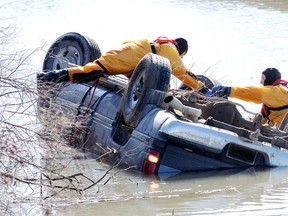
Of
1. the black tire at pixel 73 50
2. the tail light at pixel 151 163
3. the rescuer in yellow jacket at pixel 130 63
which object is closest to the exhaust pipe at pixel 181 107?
the tail light at pixel 151 163

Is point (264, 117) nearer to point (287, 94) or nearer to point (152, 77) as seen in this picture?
point (287, 94)

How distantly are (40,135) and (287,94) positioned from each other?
4.95 m

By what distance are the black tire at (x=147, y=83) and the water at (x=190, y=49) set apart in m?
0.72

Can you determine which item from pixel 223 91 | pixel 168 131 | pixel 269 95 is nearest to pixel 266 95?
pixel 269 95

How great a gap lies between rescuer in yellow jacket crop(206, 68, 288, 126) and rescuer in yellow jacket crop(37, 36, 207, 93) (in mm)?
522

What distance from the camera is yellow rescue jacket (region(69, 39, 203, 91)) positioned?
12.7 metres

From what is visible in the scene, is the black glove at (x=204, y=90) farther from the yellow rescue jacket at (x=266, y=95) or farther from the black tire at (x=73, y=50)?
the black tire at (x=73, y=50)

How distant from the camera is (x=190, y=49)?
82.4 feet

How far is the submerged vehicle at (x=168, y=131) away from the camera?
11.2m

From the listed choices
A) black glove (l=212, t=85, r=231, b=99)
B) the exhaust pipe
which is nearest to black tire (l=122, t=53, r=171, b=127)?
the exhaust pipe

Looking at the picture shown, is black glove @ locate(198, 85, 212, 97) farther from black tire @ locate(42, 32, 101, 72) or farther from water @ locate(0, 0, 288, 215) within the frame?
black tire @ locate(42, 32, 101, 72)

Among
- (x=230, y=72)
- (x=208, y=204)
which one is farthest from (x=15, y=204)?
(x=230, y=72)

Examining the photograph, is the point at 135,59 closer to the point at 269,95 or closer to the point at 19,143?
the point at 269,95

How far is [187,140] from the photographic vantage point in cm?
1112
